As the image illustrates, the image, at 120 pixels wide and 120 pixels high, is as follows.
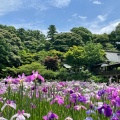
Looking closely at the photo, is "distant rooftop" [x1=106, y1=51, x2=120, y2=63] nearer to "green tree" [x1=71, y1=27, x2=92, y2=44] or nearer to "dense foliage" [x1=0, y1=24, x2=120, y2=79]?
"dense foliage" [x1=0, y1=24, x2=120, y2=79]

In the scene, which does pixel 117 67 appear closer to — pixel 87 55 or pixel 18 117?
pixel 87 55

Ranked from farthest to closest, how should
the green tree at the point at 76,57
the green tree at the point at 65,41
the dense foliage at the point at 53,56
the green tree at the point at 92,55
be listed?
the green tree at the point at 65,41 → the green tree at the point at 92,55 → the green tree at the point at 76,57 → the dense foliage at the point at 53,56

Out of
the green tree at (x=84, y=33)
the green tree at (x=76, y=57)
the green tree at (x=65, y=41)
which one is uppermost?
the green tree at (x=84, y=33)

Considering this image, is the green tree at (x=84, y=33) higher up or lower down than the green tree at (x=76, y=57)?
higher up

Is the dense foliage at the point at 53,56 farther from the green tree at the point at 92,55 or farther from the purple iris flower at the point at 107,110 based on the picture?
the purple iris flower at the point at 107,110

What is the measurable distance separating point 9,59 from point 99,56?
11654 mm

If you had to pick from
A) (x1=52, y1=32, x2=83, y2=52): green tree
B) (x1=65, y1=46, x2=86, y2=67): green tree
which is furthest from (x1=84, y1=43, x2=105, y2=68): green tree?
(x1=52, y1=32, x2=83, y2=52): green tree

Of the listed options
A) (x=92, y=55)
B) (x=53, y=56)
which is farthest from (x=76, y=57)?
(x=53, y=56)

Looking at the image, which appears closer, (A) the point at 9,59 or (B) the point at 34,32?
(A) the point at 9,59

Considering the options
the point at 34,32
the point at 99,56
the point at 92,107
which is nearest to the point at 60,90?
the point at 92,107

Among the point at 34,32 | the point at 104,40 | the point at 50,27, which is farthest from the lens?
the point at 34,32

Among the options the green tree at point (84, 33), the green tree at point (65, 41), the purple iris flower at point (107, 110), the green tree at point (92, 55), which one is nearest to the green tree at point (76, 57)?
the green tree at point (92, 55)

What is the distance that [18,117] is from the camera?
175 centimetres

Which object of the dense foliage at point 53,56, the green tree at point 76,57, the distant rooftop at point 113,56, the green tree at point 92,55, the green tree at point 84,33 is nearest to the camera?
the dense foliage at point 53,56
